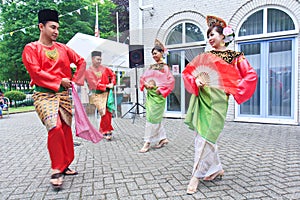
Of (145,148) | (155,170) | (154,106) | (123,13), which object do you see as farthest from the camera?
(123,13)

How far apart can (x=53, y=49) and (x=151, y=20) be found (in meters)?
5.88

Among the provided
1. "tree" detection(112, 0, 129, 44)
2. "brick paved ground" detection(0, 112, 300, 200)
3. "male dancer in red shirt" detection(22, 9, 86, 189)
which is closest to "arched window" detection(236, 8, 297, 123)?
"brick paved ground" detection(0, 112, 300, 200)

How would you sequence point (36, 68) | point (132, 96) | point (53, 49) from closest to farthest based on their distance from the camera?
point (36, 68) → point (53, 49) → point (132, 96)

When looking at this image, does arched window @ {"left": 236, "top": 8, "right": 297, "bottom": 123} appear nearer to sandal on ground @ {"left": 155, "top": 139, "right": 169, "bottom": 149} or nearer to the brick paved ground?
the brick paved ground

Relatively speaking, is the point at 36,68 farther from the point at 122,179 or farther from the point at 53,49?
the point at 122,179

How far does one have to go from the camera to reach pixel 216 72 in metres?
2.23

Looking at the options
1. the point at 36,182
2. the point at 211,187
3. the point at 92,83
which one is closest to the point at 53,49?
the point at 92,83

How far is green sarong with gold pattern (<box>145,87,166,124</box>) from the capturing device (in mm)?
3635

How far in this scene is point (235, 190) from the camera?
2.49 m

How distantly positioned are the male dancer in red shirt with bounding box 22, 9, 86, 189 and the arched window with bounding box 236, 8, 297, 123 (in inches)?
219

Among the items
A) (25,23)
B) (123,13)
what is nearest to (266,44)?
(123,13)

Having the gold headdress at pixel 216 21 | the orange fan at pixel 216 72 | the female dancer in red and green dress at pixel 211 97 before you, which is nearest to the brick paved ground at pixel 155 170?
the female dancer in red and green dress at pixel 211 97

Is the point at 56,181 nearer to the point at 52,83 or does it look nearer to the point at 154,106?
the point at 52,83

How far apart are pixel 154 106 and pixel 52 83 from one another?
1670 mm
